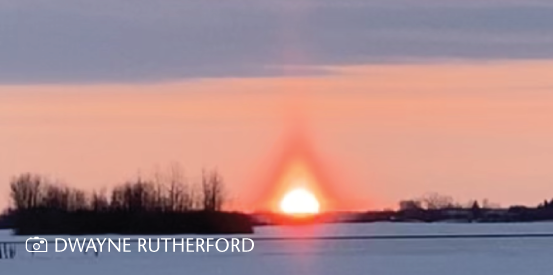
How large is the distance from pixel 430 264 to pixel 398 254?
9.01 meters

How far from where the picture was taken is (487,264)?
49.1 metres

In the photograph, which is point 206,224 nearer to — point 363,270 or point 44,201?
point 44,201

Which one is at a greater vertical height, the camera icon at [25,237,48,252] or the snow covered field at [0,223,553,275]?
the camera icon at [25,237,48,252]

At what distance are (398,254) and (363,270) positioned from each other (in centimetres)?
1229

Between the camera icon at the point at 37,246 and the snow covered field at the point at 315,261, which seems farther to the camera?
the camera icon at the point at 37,246

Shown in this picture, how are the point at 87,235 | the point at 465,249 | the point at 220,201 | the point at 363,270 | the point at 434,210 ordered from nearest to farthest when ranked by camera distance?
the point at 363,270
the point at 465,249
the point at 87,235
the point at 220,201
the point at 434,210

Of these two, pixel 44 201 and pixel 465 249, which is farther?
pixel 44 201

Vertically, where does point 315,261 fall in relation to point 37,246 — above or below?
below

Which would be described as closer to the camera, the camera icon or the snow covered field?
the snow covered field

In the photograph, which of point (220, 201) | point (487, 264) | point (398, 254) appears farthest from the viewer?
point (220, 201)

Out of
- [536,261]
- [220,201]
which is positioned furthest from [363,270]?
[220,201]

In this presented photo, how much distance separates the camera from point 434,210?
131 meters

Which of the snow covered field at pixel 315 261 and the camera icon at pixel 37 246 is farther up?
the camera icon at pixel 37 246

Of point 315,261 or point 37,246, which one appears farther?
point 37,246
